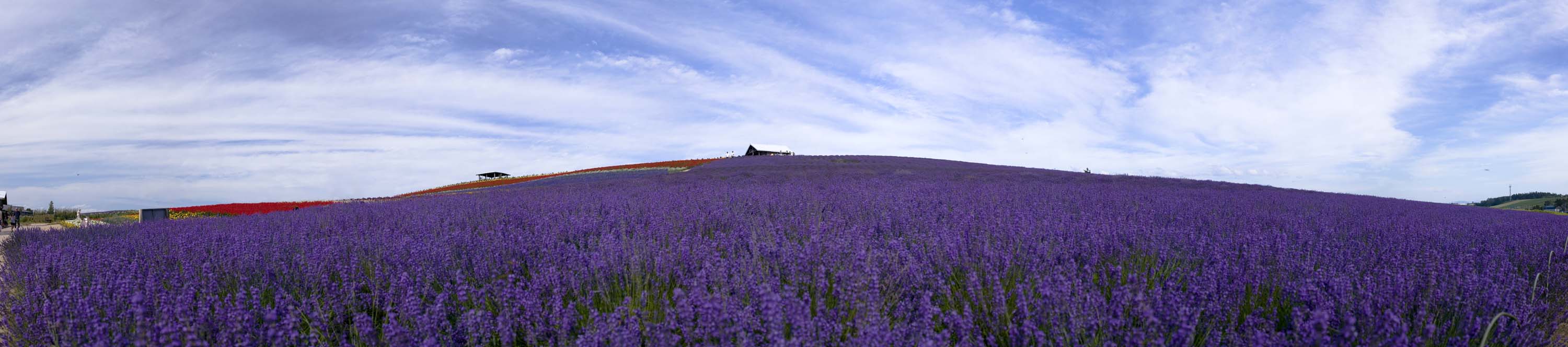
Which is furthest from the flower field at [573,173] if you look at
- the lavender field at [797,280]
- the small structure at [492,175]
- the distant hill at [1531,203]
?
the distant hill at [1531,203]

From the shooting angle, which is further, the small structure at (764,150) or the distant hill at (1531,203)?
the small structure at (764,150)

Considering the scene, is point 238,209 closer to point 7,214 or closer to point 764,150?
point 7,214

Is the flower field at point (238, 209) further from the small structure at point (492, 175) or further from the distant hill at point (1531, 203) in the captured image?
the distant hill at point (1531, 203)

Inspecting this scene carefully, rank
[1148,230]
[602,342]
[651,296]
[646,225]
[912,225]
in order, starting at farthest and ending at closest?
1. [646,225]
2. [912,225]
3. [1148,230]
4. [651,296]
5. [602,342]

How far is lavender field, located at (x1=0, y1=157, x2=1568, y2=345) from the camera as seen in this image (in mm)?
1839

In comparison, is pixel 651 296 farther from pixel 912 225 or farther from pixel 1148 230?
pixel 1148 230

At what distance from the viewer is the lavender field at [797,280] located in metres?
1.84

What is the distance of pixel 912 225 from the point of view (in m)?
3.59

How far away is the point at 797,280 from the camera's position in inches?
89.7

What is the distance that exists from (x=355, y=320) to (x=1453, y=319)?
3235 millimetres

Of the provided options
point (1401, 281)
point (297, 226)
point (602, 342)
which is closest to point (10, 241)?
point (297, 226)

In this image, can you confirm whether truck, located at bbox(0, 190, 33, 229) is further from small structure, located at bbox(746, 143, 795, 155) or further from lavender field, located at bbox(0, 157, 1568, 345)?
small structure, located at bbox(746, 143, 795, 155)

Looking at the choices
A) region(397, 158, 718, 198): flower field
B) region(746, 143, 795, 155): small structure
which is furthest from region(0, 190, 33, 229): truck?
region(746, 143, 795, 155): small structure

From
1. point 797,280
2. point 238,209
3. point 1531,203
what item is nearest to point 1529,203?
point 1531,203
